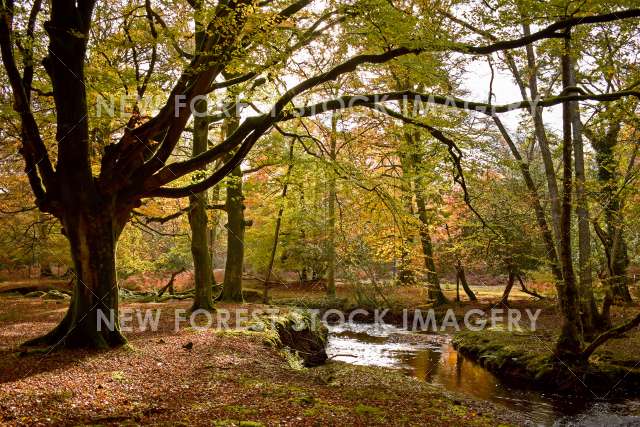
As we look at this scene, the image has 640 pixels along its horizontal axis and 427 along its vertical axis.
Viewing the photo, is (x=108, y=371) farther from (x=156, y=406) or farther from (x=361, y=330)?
(x=361, y=330)

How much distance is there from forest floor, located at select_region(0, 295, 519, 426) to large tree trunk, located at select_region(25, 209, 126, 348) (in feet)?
1.09

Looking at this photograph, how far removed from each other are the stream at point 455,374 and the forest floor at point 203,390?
3.26 feet

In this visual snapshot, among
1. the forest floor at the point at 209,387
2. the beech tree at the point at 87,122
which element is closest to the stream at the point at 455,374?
the forest floor at the point at 209,387

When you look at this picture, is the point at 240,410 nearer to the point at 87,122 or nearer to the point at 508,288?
the point at 87,122

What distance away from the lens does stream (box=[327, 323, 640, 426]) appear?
8.03 meters

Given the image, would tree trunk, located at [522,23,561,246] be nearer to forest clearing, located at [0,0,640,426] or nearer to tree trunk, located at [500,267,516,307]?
forest clearing, located at [0,0,640,426]

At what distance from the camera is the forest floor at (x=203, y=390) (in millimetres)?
5070

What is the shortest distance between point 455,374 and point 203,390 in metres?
6.88

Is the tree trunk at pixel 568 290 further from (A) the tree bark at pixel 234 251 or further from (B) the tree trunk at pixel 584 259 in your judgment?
(A) the tree bark at pixel 234 251

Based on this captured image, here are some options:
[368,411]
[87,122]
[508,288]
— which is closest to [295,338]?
[368,411]

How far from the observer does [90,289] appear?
805 centimetres

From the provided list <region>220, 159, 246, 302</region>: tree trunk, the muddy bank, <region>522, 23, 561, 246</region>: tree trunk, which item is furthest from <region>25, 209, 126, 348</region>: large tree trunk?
<region>522, 23, 561, 246</region>: tree trunk

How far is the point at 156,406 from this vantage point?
5426 mm

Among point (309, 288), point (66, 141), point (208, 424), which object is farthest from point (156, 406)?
point (309, 288)
